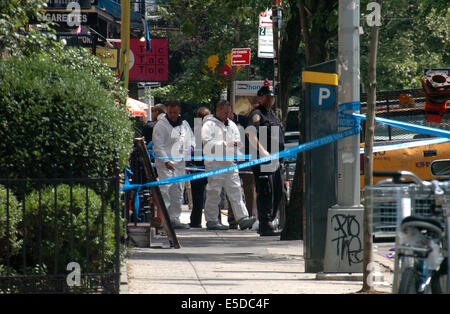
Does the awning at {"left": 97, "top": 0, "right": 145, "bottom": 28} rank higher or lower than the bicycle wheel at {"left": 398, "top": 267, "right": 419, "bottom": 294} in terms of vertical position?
higher

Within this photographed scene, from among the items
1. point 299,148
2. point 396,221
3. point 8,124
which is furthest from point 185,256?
point 396,221

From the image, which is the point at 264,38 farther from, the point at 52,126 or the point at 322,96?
the point at 52,126

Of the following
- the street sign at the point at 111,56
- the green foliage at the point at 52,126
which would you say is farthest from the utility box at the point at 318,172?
the street sign at the point at 111,56

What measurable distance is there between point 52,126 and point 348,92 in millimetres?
3001

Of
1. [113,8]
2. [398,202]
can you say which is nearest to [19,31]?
[398,202]

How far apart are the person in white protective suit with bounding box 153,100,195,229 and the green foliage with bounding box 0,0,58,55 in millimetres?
4091

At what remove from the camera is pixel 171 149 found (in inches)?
560

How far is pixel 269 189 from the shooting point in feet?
42.2

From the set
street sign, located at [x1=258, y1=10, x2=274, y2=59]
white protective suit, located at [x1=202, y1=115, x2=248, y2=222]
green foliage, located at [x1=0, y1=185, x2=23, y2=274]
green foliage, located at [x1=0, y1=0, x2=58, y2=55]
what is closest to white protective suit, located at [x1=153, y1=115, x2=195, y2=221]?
white protective suit, located at [x1=202, y1=115, x2=248, y2=222]

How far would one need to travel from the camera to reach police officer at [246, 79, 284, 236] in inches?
504

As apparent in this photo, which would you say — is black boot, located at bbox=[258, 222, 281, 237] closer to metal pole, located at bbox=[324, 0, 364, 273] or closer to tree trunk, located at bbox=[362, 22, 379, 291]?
metal pole, located at bbox=[324, 0, 364, 273]

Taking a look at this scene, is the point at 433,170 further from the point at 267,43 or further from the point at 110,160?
the point at 267,43

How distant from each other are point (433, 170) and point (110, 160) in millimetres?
6250

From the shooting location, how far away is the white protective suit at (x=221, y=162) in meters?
13.6
